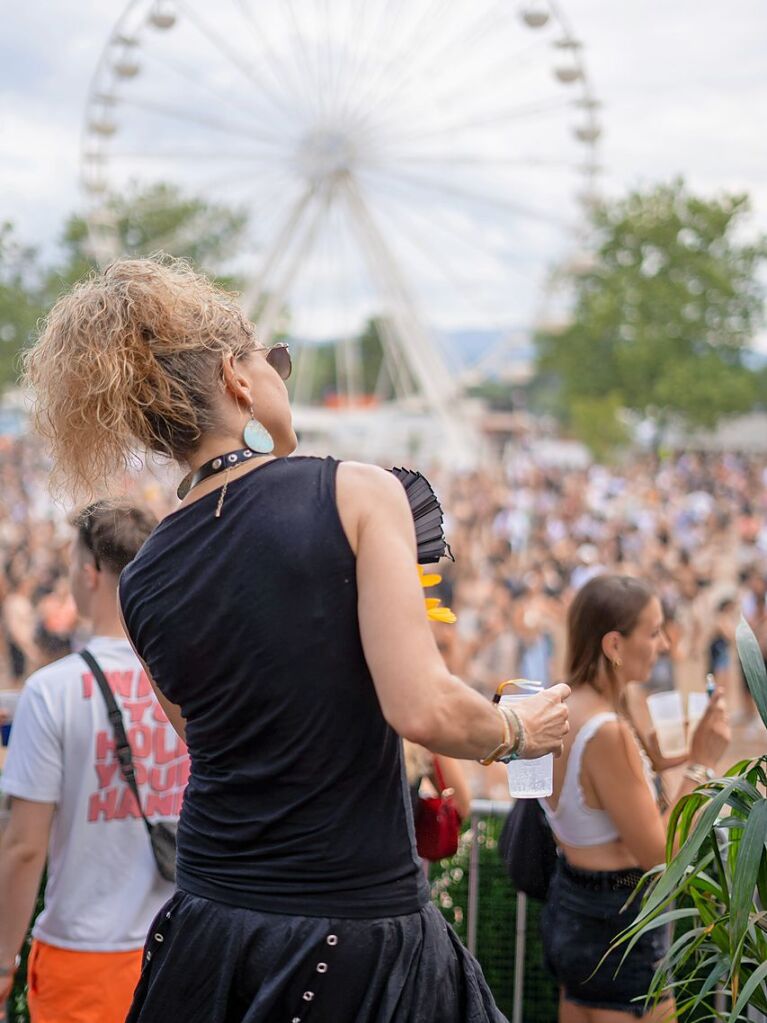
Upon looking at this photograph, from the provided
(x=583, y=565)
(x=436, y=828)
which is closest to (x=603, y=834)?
(x=436, y=828)

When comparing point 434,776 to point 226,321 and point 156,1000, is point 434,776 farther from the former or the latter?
point 226,321

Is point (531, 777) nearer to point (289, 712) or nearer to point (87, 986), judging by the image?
point (289, 712)

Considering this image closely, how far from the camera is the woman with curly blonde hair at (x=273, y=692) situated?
1.47m

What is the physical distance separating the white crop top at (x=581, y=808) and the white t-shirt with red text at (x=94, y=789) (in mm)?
797

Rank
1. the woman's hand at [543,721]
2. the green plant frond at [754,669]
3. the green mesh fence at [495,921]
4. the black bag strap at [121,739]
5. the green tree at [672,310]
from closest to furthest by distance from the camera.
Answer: the woman's hand at [543,721], the green plant frond at [754,669], the black bag strap at [121,739], the green mesh fence at [495,921], the green tree at [672,310]

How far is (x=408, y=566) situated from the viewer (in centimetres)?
146

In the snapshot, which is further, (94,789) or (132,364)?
(94,789)

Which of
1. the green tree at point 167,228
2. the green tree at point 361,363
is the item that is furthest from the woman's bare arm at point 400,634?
the green tree at point 361,363

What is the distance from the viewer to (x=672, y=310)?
48.0m

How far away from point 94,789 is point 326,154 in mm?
26256

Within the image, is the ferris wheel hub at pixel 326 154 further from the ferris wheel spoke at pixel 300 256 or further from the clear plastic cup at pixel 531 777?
the clear plastic cup at pixel 531 777

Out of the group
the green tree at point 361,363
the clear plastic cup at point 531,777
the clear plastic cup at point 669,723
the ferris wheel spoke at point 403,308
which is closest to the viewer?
the clear plastic cup at point 531,777

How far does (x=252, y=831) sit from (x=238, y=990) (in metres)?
0.21

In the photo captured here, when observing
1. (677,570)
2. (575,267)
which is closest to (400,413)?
(575,267)
